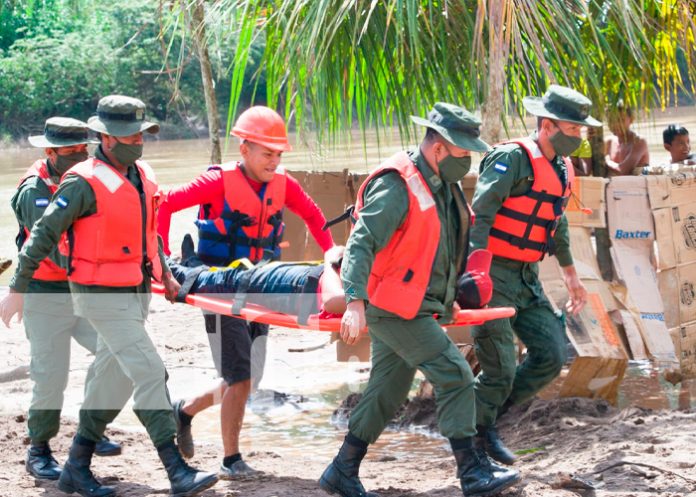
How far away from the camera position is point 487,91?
6.88 meters

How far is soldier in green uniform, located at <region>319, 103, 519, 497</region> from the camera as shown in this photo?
4.35 m

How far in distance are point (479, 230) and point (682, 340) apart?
210 cm

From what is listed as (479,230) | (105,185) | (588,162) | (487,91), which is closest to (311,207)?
(479,230)

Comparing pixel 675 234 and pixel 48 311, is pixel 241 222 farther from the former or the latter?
pixel 675 234

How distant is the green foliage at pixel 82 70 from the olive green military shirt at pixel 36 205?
3336 centimetres

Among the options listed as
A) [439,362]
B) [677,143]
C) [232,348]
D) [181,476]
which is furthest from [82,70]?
[439,362]

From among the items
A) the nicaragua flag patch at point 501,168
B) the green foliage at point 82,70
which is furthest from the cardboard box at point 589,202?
the green foliage at point 82,70

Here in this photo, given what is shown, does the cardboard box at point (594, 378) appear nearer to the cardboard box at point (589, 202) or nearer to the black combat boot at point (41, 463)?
the cardboard box at point (589, 202)

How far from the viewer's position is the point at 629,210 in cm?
659

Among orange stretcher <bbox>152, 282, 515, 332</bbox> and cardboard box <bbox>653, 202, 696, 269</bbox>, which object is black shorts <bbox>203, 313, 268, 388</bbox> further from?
cardboard box <bbox>653, 202, 696, 269</bbox>

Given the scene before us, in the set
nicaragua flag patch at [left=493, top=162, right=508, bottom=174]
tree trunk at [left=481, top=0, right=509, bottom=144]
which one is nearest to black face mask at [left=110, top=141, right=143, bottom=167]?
nicaragua flag patch at [left=493, top=162, right=508, bottom=174]

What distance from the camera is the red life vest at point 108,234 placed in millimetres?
4613

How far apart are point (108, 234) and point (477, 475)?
1822mm

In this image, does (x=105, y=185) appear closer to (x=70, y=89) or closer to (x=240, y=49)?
(x=240, y=49)
